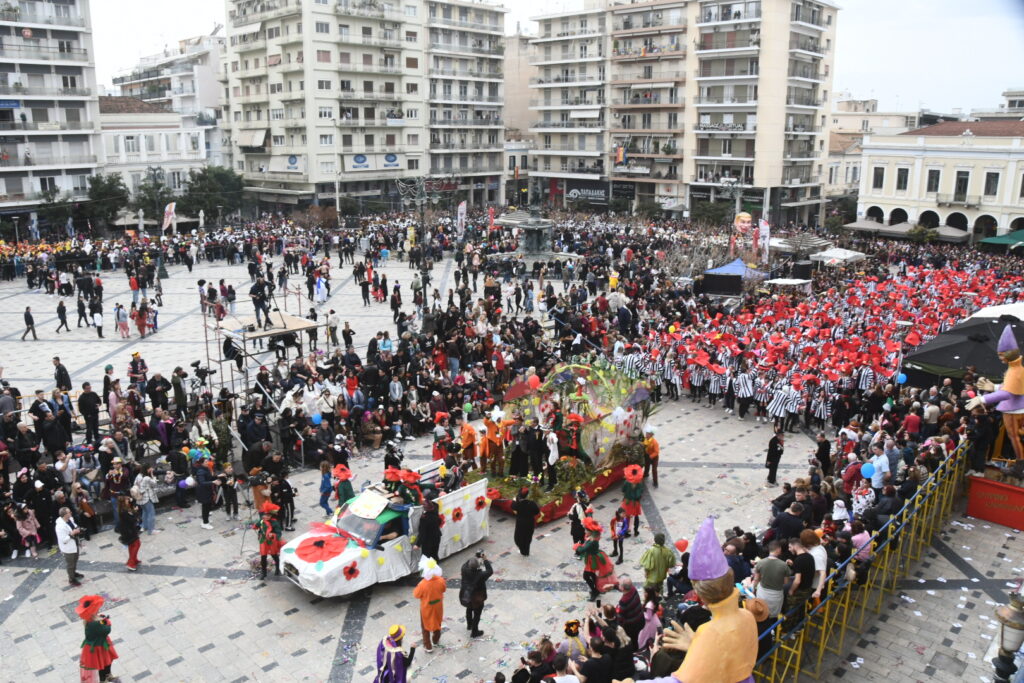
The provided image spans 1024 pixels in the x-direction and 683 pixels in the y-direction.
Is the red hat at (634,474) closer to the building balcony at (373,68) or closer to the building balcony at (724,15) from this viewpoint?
the building balcony at (724,15)

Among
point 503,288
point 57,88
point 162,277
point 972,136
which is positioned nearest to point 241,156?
point 57,88

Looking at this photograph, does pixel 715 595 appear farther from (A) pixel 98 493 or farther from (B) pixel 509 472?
(A) pixel 98 493

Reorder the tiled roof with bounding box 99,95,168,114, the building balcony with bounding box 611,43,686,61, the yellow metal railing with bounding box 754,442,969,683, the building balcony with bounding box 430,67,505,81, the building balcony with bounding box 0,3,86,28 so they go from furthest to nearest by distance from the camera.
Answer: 1. the building balcony with bounding box 430,67,505,81
2. the building balcony with bounding box 611,43,686,61
3. the tiled roof with bounding box 99,95,168,114
4. the building balcony with bounding box 0,3,86,28
5. the yellow metal railing with bounding box 754,442,969,683

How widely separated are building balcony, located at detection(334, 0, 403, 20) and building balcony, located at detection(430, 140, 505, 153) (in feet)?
32.8

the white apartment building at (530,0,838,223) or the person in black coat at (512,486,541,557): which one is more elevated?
the white apartment building at (530,0,838,223)

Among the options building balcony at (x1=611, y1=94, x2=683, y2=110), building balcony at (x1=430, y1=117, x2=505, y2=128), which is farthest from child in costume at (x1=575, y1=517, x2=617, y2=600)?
building balcony at (x1=430, y1=117, x2=505, y2=128)

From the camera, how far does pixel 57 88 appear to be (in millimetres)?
45625

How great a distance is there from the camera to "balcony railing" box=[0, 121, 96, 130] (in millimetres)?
43875

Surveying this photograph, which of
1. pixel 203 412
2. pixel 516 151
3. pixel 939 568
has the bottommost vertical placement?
pixel 939 568

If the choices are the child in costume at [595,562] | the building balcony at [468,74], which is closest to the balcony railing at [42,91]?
the building balcony at [468,74]

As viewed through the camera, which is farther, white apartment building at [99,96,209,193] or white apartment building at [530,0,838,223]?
white apartment building at [530,0,838,223]

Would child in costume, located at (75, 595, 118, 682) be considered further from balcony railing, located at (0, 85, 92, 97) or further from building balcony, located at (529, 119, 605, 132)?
building balcony, located at (529, 119, 605, 132)

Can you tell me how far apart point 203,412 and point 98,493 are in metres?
2.55

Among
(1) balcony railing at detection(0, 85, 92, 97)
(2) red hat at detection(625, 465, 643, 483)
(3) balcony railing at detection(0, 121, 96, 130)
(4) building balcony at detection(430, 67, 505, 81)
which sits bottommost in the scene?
(2) red hat at detection(625, 465, 643, 483)
